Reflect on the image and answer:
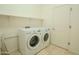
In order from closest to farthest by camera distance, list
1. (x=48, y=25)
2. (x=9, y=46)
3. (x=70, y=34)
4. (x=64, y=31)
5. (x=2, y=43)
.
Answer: (x=2, y=43)
(x=9, y=46)
(x=70, y=34)
(x=64, y=31)
(x=48, y=25)

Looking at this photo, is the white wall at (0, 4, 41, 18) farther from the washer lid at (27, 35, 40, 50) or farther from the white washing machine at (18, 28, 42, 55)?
the washer lid at (27, 35, 40, 50)

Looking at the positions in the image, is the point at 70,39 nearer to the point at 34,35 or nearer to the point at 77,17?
the point at 77,17

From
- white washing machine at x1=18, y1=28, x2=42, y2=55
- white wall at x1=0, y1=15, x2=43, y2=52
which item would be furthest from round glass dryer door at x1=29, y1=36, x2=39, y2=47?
white wall at x1=0, y1=15, x2=43, y2=52

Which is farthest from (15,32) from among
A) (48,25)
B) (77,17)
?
(77,17)

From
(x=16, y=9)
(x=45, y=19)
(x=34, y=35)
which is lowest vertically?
(x=34, y=35)

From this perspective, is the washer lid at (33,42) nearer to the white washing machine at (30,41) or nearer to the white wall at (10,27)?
the white washing machine at (30,41)

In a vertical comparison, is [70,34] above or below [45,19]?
below

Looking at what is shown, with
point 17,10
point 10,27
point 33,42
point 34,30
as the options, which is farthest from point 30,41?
point 17,10

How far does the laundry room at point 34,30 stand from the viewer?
1767mm

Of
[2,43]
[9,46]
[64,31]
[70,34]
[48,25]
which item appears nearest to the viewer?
[2,43]

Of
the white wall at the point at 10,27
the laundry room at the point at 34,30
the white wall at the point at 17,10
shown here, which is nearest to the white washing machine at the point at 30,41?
the laundry room at the point at 34,30

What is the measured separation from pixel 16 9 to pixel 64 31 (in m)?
1.58

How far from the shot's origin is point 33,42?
189 centimetres

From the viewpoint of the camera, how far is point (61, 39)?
2.42 meters
